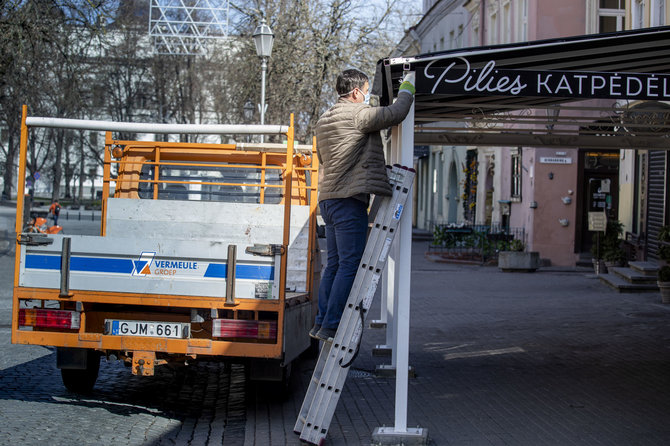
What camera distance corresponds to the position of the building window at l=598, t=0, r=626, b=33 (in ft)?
76.2

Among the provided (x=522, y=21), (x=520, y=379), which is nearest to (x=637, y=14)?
(x=522, y=21)

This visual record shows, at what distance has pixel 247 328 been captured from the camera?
6.38 m

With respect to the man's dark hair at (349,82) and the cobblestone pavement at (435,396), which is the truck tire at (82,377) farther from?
the man's dark hair at (349,82)

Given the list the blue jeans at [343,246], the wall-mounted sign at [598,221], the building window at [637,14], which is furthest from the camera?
the wall-mounted sign at [598,221]

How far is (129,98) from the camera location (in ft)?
154

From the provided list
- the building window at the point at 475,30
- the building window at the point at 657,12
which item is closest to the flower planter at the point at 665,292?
the building window at the point at 657,12

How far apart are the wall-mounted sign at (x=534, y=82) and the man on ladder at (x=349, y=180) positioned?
343 mm

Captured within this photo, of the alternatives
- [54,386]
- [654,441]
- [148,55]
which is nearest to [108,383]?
[54,386]

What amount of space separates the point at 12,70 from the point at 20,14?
242 cm

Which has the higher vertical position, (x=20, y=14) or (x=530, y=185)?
(x=20, y=14)

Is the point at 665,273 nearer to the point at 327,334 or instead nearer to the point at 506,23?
the point at 327,334

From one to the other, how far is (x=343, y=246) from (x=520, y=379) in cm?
323

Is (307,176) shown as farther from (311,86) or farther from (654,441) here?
(311,86)

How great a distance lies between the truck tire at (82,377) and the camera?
735 cm
